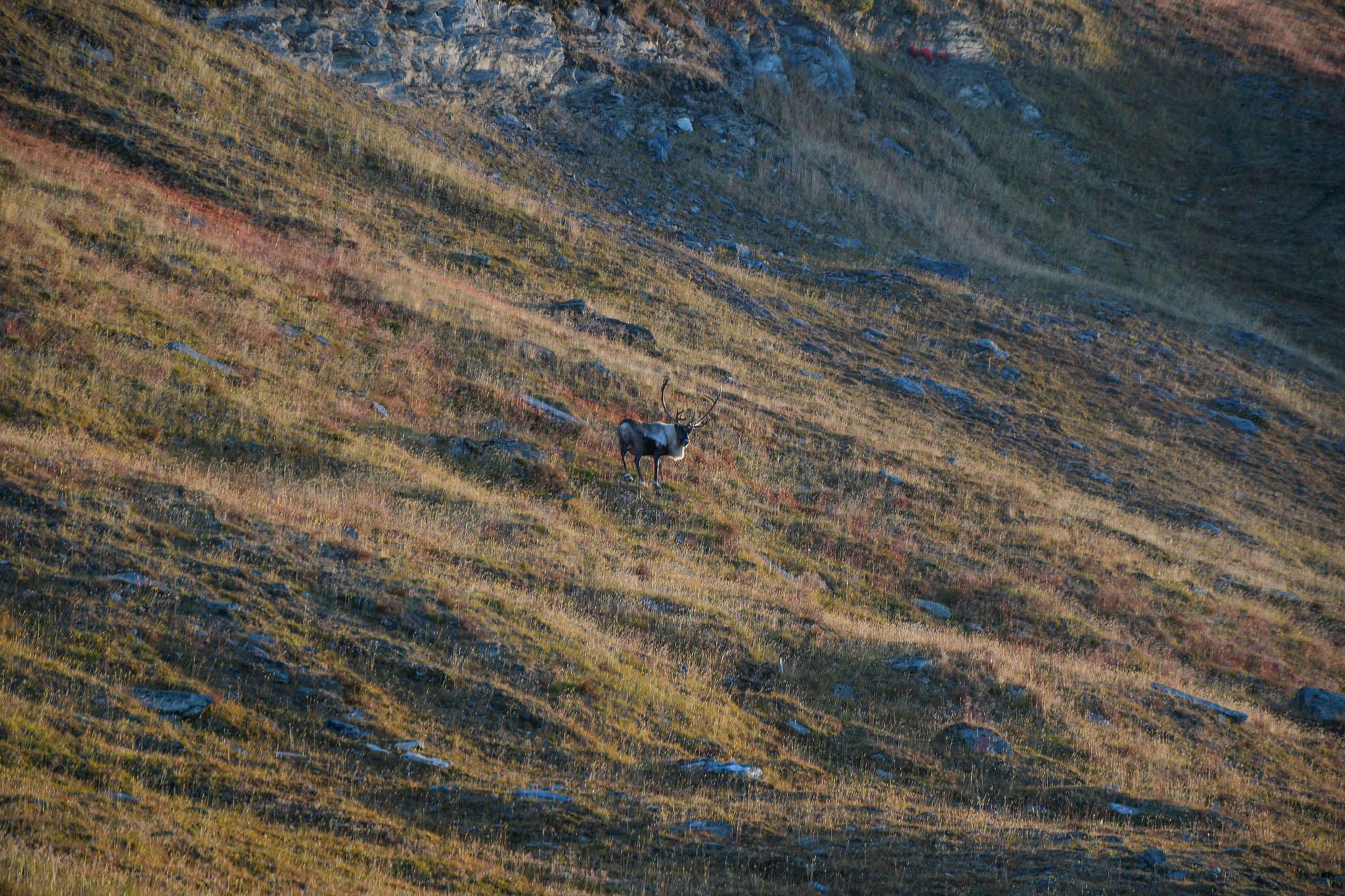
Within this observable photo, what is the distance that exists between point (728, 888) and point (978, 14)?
66.6 metres

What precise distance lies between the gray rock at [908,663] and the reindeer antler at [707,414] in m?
7.10

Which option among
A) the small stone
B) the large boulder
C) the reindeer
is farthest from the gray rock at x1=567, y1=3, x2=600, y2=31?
the small stone

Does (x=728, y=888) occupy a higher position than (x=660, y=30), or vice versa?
(x=660, y=30)

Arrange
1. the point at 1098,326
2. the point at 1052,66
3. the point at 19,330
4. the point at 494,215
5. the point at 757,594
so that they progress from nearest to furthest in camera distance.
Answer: the point at 19,330, the point at 757,594, the point at 494,215, the point at 1098,326, the point at 1052,66

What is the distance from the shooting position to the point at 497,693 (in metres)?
10.5

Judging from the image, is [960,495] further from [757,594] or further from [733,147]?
[733,147]

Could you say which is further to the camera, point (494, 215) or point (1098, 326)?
point (1098, 326)

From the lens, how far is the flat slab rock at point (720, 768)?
1028cm

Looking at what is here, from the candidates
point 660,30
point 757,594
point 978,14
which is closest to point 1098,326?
point 660,30

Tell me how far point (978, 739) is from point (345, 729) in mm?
8522

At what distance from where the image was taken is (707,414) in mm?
21828

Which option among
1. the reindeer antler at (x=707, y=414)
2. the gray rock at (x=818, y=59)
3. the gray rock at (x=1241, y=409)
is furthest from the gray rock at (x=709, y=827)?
the gray rock at (x=818, y=59)

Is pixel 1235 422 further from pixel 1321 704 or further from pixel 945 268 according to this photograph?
pixel 1321 704

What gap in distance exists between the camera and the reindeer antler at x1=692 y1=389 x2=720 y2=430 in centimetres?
2075
